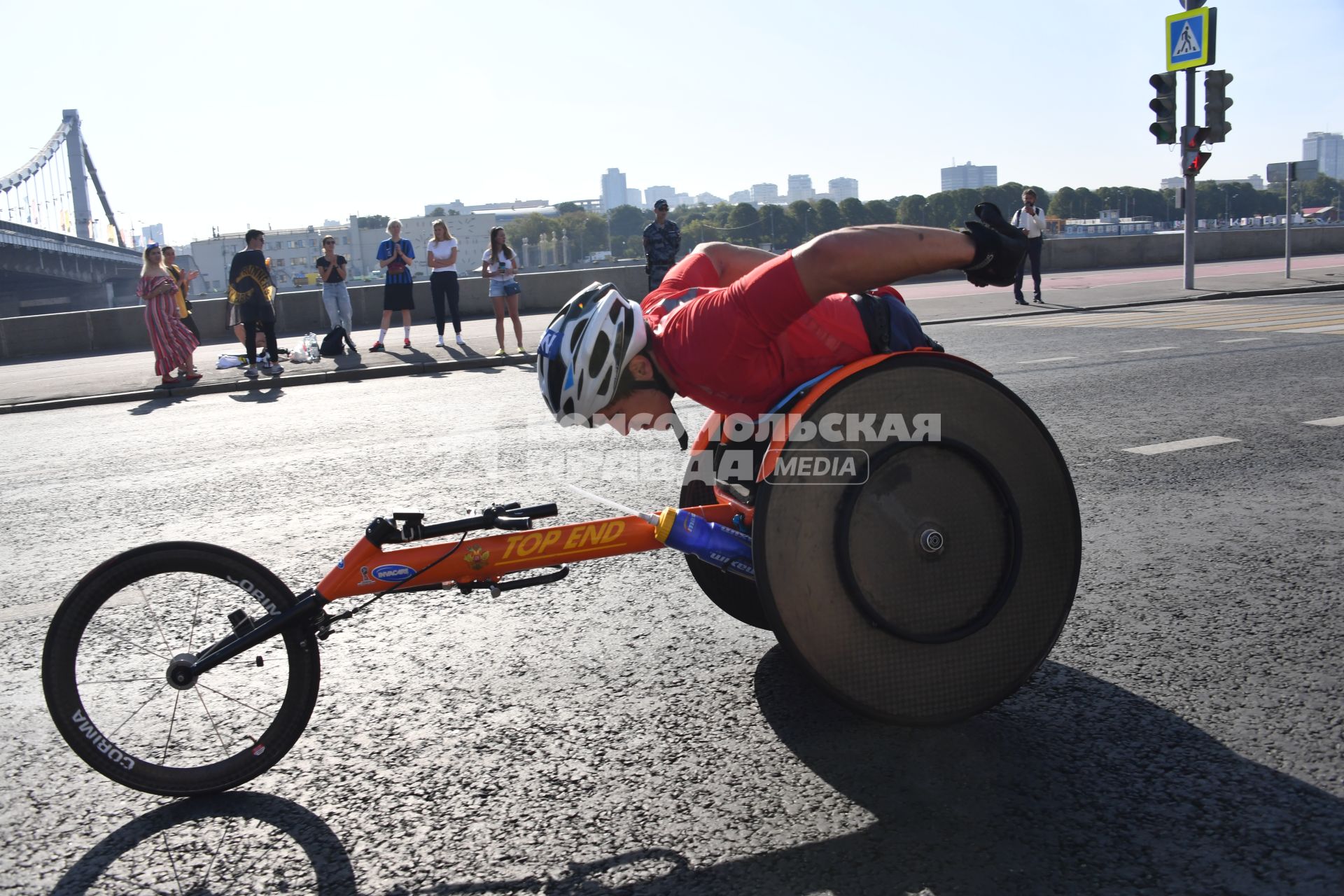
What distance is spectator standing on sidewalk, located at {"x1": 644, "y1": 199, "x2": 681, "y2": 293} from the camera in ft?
53.1

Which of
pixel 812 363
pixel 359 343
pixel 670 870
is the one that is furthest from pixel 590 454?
pixel 359 343

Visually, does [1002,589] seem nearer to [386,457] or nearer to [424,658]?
[424,658]

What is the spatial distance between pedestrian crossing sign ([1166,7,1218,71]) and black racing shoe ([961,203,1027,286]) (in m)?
17.7

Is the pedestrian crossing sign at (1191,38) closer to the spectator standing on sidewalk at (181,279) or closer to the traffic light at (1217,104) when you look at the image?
the traffic light at (1217,104)

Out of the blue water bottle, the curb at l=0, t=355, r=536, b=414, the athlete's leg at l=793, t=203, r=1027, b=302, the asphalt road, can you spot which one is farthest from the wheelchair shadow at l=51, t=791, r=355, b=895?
the curb at l=0, t=355, r=536, b=414

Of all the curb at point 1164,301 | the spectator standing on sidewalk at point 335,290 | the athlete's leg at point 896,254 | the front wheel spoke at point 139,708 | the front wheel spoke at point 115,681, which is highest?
Answer: the spectator standing on sidewalk at point 335,290

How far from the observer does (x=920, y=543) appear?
9.27 feet

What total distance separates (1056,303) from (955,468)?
56.1 ft

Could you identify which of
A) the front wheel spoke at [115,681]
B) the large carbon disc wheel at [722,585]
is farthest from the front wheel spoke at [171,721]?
the large carbon disc wheel at [722,585]

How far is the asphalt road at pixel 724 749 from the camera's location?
238cm

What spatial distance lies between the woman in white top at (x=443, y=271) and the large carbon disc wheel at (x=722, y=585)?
485 inches

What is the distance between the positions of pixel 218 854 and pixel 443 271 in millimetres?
13758

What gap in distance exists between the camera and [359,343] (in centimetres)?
1783

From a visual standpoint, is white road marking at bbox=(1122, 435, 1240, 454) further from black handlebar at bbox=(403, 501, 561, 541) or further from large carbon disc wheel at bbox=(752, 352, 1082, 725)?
black handlebar at bbox=(403, 501, 561, 541)
